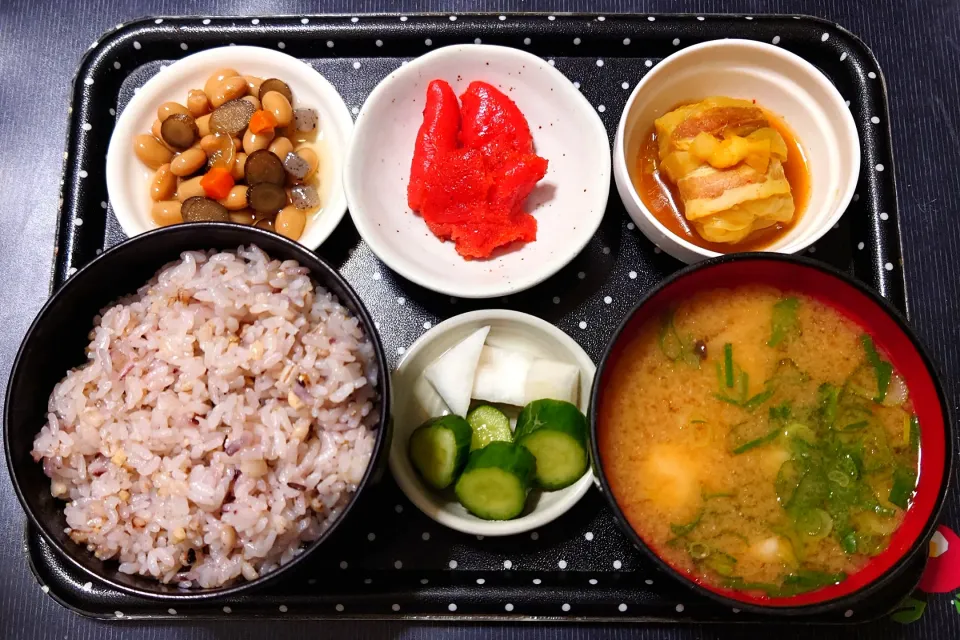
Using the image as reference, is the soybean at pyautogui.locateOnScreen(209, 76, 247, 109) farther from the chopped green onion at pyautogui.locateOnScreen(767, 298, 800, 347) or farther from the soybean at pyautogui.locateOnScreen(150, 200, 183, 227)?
the chopped green onion at pyautogui.locateOnScreen(767, 298, 800, 347)

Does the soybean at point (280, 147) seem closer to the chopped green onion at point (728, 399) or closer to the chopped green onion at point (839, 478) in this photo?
the chopped green onion at point (728, 399)

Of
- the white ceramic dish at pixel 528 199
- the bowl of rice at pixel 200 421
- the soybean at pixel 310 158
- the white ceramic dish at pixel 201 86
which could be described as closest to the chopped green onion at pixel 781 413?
the white ceramic dish at pixel 528 199

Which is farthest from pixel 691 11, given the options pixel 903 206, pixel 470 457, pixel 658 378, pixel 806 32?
pixel 470 457

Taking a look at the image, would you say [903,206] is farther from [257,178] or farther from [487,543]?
[257,178]

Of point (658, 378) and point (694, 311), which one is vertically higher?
point (694, 311)

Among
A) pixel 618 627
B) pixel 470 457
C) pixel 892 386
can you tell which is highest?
pixel 892 386

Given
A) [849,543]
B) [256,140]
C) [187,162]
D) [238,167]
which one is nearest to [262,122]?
[256,140]
